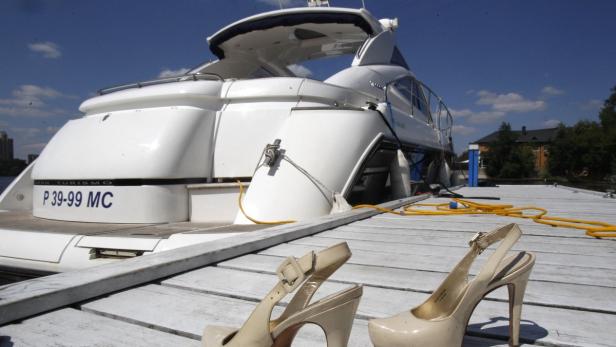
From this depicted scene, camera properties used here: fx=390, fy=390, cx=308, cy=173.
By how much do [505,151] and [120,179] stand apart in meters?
52.8

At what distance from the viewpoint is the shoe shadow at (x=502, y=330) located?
1006mm

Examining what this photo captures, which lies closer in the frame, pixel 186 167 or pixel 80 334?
pixel 80 334

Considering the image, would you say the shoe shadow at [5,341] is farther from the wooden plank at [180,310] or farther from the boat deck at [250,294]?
the wooden plank at [180,310]

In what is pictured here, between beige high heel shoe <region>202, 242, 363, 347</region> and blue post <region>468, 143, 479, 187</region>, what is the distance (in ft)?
33.9

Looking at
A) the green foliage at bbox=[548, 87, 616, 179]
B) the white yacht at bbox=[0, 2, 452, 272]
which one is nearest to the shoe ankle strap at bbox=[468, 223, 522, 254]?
the white yacht at bbox=[0, 2, 452, 272]

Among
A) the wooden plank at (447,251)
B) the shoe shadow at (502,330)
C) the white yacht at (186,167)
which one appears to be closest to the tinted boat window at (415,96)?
the white yacht at (186,167)

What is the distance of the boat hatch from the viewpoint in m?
7.27

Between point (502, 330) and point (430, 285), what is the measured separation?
0.39 m

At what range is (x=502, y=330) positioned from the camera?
1.04 metres

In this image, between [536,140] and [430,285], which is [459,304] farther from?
[536,140]

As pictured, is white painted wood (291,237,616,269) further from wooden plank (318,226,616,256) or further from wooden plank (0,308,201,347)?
wooden plank (0,308,201,347)

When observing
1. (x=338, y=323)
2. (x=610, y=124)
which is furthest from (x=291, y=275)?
(x=610, y=124)

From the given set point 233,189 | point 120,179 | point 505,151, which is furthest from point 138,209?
point 505,151

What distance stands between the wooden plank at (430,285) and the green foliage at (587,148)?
148ft
